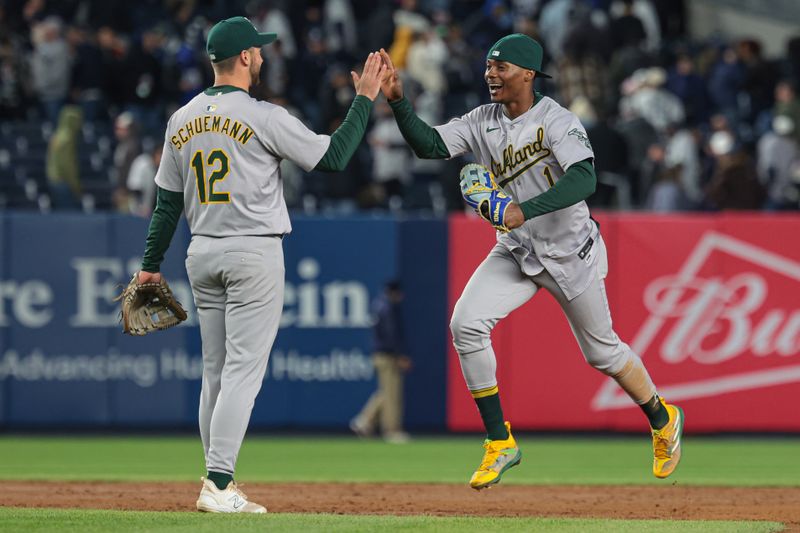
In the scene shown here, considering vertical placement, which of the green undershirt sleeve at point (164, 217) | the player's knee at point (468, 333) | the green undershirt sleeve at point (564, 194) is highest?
the green undershirt sleeve at point (564, 194)

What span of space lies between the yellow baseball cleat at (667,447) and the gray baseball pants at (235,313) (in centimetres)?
234

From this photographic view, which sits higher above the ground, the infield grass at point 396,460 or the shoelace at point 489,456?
the shoelace at point 489,456

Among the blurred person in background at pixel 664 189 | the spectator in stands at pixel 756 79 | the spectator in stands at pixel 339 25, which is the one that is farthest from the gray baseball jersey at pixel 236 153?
the spectator in stands at pixel 339 25

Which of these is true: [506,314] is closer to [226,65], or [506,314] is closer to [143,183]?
[226,65]

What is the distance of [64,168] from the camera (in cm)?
1661

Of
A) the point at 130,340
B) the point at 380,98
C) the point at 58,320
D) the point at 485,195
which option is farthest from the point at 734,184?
the point at 485,195

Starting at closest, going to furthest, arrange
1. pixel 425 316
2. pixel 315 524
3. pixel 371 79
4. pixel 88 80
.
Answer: pixel 315 524
pixel 371 79
pixel 425 316
pixel 88 80

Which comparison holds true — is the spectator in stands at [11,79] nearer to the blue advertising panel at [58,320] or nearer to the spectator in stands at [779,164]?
the blue advertising panel at [58,320]

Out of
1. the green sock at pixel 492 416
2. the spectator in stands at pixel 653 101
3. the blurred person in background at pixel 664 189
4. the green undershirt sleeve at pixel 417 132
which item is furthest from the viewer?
the spectator in stands at pixel 653 101

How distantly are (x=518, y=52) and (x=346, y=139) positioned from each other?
1.01 meters

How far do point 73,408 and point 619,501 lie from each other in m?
7.67

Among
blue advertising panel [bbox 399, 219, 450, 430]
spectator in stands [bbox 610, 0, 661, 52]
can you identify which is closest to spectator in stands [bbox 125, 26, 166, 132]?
blue advertising panel [bbox 399, 219, 450, 430]

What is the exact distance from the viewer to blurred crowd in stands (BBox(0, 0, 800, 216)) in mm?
16219

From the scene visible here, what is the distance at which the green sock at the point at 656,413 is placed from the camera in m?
8.21
